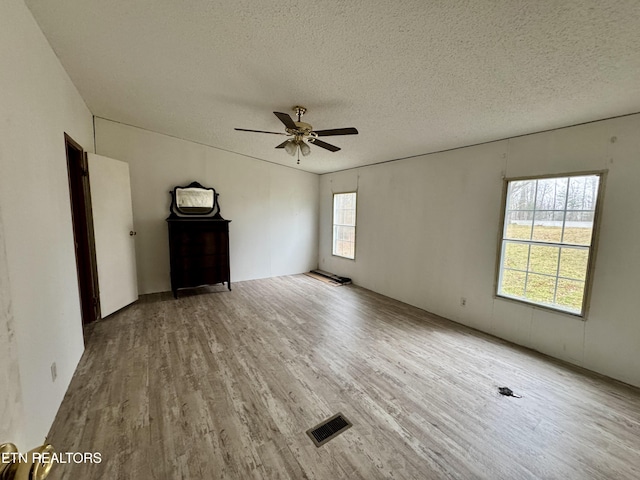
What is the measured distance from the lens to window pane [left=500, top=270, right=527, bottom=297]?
115 inches

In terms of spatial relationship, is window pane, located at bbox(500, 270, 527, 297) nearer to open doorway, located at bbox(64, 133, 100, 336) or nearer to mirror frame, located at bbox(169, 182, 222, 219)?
mirror frame, located at bbox(169, 182, 222, 219)

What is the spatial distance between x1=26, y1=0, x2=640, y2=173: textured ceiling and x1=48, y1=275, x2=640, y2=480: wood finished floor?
2399 mm

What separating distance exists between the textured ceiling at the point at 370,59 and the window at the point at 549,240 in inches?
25.1

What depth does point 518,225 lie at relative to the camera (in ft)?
9.63

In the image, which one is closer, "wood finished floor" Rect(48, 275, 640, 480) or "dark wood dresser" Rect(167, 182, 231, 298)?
"wood finished floor" Rect(48, 275, 640, 480)

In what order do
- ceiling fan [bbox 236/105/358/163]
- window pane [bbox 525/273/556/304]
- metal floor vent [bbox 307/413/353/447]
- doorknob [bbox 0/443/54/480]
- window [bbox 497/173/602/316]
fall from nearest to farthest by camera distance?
doorknob [bbox 0/443/54/480] → metal floor vent [bbox 307/413/353/447] → ceiling fan [bbox 236/105/358/163] → window [bbox 497/173/602/316] → window pane [bbox 525/273/556/304]

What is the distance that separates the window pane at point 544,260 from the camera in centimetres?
269

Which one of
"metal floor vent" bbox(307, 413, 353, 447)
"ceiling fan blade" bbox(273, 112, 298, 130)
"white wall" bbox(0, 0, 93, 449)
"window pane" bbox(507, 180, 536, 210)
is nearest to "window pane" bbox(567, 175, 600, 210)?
"window pane" bbox(507, 180, 536, 210)

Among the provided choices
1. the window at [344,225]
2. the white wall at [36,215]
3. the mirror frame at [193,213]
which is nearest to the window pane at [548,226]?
the window at [344,225]

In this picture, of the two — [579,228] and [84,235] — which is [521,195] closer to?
[579,228]

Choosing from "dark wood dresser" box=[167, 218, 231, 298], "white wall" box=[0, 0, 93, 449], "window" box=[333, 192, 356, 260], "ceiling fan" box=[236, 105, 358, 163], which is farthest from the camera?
"window" box=[333, 192, 356, 260]

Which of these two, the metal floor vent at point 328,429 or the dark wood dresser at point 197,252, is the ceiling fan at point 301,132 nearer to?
the dark wood dresser at point 197,252

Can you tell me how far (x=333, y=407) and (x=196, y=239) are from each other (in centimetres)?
339

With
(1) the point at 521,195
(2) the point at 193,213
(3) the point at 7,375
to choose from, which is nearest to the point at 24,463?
(3) the point at 7,375
